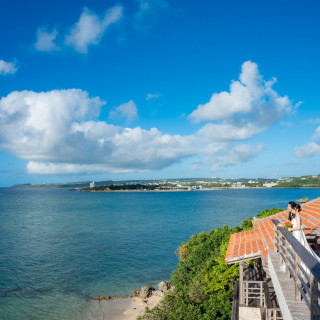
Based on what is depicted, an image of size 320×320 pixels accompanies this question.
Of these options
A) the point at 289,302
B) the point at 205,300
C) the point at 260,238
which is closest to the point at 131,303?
the point at 205,300

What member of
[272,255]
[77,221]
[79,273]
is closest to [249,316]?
[272,255]

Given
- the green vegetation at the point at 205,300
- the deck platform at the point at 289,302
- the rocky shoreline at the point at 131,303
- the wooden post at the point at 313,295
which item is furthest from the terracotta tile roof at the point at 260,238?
the rocky shoreline at the point at 131,303

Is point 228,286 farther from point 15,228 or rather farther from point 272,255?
point 15,228

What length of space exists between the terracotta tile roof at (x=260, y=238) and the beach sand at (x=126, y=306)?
11572 mm

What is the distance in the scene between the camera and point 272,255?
7.63 metres

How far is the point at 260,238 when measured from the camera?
38.3 feet

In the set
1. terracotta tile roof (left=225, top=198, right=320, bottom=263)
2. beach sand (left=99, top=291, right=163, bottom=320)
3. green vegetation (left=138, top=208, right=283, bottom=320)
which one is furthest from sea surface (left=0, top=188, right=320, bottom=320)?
terracotta tile roof (left=225, top=198, right=320, bottom=263)

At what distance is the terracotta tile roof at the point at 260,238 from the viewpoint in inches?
392

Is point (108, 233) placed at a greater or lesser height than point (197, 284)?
lesser

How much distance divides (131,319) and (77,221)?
52169 millimetres

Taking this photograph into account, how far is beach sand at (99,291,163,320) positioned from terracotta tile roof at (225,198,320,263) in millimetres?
11572

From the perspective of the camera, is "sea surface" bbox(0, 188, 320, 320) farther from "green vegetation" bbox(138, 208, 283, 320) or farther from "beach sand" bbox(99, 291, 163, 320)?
"green vegetation" bbox(138, 208, 283, 320)

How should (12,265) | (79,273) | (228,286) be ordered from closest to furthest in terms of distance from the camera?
(228,286), (79,273), (12,265)

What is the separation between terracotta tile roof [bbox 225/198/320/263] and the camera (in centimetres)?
997
